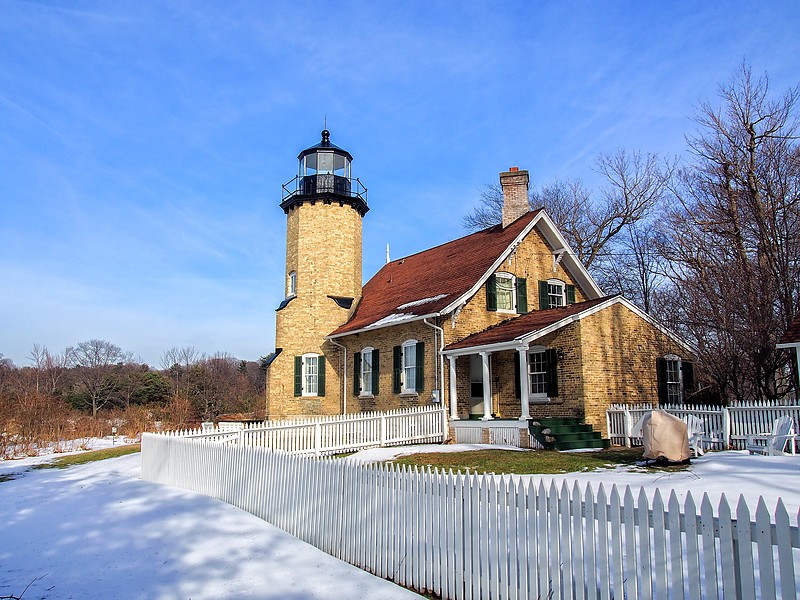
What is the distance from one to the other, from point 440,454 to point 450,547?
8.95 metres

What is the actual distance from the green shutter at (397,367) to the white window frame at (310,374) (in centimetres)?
440

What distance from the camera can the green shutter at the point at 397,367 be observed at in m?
19.6

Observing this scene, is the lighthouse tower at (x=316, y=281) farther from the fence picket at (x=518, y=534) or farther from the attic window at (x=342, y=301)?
the fence picket at (x=518, y=534)

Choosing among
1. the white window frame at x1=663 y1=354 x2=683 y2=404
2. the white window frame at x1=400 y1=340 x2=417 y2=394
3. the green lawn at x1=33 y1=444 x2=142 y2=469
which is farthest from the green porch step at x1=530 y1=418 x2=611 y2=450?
the green lawn at x1=33 y1=444 x2=142 y2=469

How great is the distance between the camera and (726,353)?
16.9m

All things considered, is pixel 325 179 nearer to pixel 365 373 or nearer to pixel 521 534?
pixel 365 373

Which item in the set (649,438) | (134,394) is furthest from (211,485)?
(134,394)

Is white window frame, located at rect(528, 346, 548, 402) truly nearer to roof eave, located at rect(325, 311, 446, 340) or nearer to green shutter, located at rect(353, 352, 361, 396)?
roof eave, located at rect(325, 311, 446, 340)

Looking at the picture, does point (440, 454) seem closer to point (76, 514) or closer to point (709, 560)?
point (76, 514)

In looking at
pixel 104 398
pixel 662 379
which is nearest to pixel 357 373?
pixel 662 379

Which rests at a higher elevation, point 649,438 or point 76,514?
point 649,438

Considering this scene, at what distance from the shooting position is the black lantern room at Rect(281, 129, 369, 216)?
78.5ft

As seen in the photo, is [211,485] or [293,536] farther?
[211,485]

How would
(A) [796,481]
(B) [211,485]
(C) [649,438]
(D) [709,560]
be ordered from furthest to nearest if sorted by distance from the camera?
(C) [649,438] → (B) [211,485] → (A) [796,481] → (D) [709,560]
